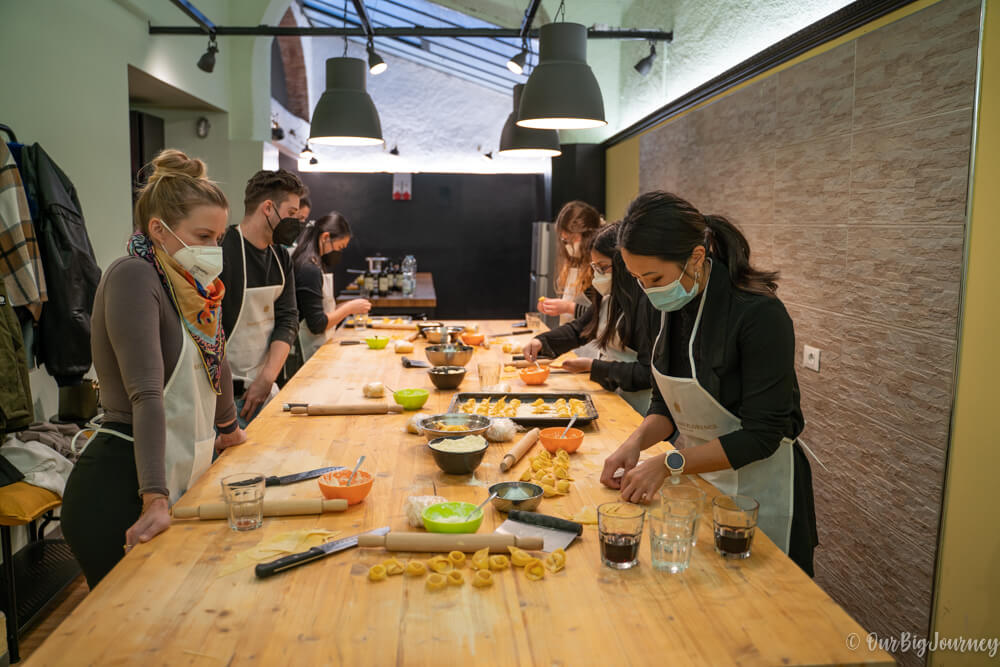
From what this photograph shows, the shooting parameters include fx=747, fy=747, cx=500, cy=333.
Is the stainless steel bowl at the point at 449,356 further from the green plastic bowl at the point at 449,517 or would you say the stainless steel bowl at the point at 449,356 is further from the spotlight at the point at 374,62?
the spotlight at the point at 374,62

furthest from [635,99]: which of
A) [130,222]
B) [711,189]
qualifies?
[130,222]

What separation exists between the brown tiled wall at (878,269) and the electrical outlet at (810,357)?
0.04m

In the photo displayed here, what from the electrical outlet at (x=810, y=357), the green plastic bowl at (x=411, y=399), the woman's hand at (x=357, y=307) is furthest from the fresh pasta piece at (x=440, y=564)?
the woman's hand at (x=357, y=307)

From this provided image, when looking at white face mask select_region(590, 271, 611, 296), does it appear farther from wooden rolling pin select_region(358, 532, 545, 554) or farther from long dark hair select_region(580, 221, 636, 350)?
wooden rolling pin select_region(358, 532, 545, 554)

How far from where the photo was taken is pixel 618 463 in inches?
77.2

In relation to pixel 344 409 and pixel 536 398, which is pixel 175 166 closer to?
pixel 344 409

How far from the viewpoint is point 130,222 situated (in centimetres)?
545

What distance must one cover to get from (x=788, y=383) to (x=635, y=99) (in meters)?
5.51

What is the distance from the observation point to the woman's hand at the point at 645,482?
1814 millimetres

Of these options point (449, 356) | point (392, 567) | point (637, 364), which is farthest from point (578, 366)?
point (392, 567)

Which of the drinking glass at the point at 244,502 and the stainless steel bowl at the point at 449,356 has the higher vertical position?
the stainless steel bowl at the point at 449,356

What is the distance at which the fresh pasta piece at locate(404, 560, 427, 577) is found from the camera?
1438mm

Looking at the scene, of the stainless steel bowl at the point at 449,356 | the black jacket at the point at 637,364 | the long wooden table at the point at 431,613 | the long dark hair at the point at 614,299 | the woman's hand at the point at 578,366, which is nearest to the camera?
the long wooden table at the point at 431,613

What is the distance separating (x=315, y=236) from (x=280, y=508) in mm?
3236
